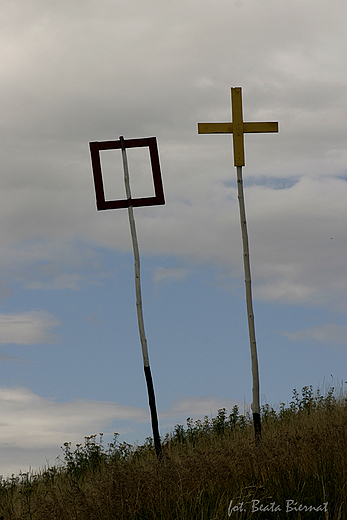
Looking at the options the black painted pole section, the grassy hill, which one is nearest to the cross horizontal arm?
the black painted pole section

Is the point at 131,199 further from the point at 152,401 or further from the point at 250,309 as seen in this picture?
the point at 152,401

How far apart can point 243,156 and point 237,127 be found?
0.54 m

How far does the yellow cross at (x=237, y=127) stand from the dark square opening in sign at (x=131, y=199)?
0.98 m

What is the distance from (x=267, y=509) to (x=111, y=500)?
5.41 feet

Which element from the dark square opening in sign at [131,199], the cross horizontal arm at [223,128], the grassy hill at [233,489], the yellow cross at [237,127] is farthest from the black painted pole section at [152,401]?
the cross horizontal arm at [223,128]

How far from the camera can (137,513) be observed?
5.99 m

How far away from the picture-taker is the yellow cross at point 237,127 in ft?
32.3

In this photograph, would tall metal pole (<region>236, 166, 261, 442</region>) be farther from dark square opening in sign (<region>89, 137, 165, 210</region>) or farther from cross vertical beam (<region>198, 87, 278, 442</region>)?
dark square opening in sign (<region>89, 137, 165, 210</region>)

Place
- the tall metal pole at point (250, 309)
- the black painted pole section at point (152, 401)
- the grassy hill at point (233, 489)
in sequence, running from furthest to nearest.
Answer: the tall metal pole at point (250, 309)
the black painted pole section at point (152, 401)
the grassy hill at point (233, 489)

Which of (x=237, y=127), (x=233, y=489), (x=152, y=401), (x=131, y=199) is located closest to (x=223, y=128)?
(x=237, y=127)

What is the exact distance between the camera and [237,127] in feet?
32.5

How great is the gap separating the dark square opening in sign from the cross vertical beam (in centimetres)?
98

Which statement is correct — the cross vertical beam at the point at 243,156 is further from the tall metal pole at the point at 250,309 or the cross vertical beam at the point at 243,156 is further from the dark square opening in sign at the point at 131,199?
the dark square opening in sign at the point at 131,199

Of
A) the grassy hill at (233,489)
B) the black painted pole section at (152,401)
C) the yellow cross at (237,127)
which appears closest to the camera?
the grassy hill at (233,489)
